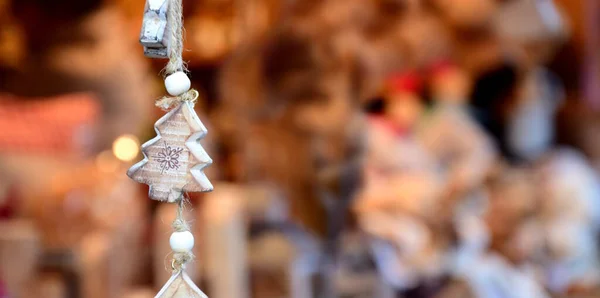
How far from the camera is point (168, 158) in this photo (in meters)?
0.27

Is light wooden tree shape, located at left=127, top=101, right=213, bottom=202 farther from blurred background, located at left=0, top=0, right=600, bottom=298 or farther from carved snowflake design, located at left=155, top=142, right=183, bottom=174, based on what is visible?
blurred background, located at left=0, top=0, right=600, bottom=298

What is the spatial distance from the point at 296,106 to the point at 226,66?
0.10 metres

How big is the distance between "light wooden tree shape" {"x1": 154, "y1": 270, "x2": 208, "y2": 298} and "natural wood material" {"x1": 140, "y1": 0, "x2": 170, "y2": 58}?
74 millimetres

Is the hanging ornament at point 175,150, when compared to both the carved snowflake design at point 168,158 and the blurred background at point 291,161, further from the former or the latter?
the blurred background at point 291,161

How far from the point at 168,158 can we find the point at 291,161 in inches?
26.2

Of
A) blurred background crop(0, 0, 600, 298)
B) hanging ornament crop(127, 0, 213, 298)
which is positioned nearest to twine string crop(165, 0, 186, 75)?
hanging ornament crop(127, 0, 213, 298)

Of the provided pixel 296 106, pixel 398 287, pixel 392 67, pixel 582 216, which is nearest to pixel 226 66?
pixel 296 106

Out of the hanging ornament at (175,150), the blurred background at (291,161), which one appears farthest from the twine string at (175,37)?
the blurred background at (291,161)

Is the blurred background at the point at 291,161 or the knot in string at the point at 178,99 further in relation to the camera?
the blurred background at the point at 291,161

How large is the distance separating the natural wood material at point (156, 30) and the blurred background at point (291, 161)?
16.9 inches

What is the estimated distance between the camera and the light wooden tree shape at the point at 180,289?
0.87ft

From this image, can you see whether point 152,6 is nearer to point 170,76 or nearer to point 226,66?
point 170,76

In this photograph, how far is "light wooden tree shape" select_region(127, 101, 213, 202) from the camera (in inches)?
10.4

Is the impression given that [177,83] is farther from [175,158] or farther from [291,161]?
[291,161]
